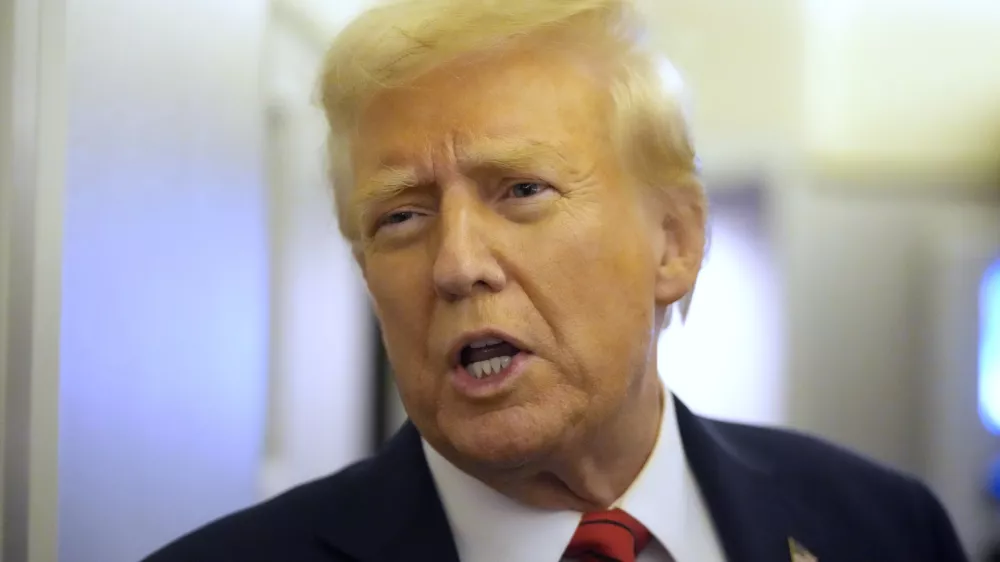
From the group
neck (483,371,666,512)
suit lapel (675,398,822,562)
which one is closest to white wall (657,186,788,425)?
suit lapel (675,398,822,562)

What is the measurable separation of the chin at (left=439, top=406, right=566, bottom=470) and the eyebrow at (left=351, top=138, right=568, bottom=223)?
0.20m

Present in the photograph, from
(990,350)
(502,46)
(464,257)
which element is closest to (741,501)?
(464,257)

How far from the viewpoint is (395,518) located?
2.54ft

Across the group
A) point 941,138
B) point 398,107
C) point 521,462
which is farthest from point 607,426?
point 941,138

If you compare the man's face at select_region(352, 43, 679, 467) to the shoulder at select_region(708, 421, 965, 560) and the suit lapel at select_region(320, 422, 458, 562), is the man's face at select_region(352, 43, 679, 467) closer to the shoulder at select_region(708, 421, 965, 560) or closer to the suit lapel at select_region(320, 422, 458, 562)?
the suit lapel at select_region(320, 422, 458, 562)

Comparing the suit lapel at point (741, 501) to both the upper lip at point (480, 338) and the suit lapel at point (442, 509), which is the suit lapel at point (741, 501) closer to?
the suit lapel at point (442, 509)

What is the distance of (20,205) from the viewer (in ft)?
2.23

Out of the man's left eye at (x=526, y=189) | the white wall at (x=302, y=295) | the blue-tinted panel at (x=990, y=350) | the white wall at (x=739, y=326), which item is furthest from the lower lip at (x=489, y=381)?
the blue-tinted panel at (x=990, y=350)

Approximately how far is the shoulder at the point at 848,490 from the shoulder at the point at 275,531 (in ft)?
1.48

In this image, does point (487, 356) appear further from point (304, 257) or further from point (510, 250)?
point (304, 257)

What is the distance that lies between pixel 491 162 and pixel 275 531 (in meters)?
0.40

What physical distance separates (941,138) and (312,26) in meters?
1.83

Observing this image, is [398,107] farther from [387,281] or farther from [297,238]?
[297,238]

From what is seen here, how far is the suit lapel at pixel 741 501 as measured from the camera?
818 millimetres
